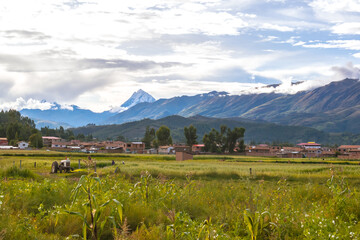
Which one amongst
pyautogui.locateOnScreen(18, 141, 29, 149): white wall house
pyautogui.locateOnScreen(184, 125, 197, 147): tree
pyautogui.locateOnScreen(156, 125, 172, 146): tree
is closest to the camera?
pyautogui.locateOnScreen(184, 125, 197, 147): tree

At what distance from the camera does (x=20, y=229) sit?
8.17m

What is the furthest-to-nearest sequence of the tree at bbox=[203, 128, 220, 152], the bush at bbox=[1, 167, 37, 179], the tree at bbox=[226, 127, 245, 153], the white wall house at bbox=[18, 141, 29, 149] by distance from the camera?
the white wall house at bbox=[18, 141, 29, 149] → the tree at bbox=[203, 128, 220, 152] → the tree at bbox=[226, 127, 245, 153] → the bush at bbox=[1, 167, 37, 179]

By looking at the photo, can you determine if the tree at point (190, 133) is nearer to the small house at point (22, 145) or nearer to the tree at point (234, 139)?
the tree at point (234, 139)

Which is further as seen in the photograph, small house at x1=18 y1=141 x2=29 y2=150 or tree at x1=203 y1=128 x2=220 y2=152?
small house at x1=18 y1=141 x2=29 y2=150

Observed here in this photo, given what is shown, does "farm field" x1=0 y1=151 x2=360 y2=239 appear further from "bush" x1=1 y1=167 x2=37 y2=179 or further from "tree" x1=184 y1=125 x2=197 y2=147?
"tree" x1=184 y1=125 x2=197 y2=147

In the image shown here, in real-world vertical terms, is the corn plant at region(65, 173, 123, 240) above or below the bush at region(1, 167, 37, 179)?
above

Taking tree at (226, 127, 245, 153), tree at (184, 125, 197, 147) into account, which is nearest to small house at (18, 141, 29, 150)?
tree at (184, 125, 197, 147)

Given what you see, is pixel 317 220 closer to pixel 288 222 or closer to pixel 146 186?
pixel 288 222

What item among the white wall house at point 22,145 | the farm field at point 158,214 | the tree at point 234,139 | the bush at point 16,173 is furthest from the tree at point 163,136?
the farm field at point 158,214

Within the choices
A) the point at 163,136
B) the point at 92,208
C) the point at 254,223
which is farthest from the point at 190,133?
the point at 92,208

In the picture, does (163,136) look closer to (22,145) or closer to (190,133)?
(190,133)

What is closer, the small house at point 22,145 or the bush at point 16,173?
Result: the bush at point 16,173

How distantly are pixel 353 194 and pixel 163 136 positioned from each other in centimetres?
15754

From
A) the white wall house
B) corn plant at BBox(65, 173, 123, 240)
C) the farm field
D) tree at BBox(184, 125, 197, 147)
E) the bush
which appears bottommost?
the white wall house
